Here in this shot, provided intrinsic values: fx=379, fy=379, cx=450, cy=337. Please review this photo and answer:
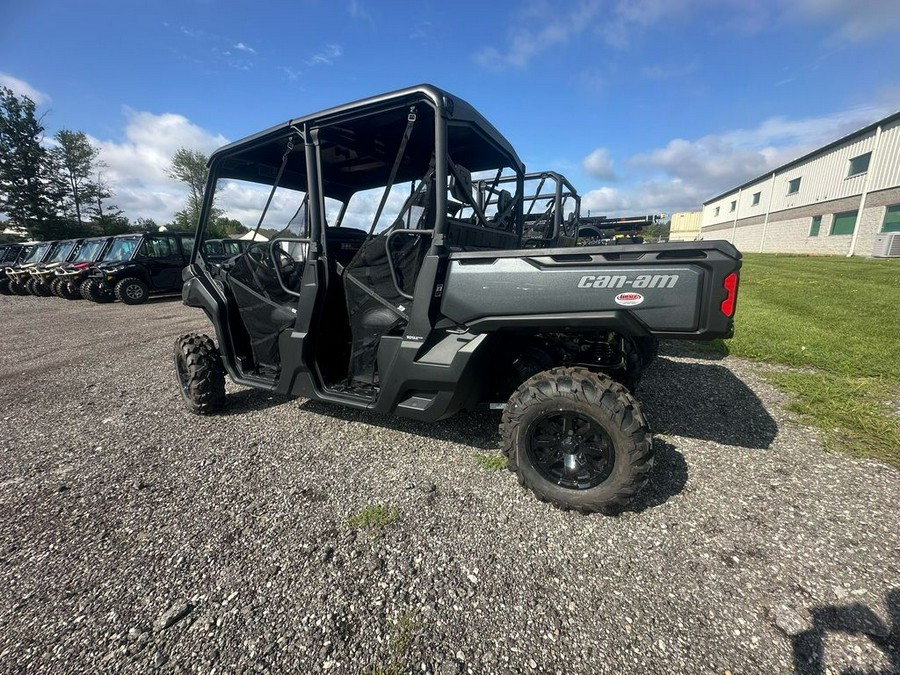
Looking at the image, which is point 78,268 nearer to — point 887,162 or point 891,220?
point 891,220

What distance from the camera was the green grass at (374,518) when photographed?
213 cm

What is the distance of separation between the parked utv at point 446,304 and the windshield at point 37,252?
1837 centimetres

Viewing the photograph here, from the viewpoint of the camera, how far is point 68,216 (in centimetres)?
3281

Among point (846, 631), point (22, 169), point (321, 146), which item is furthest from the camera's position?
point (22, 169)

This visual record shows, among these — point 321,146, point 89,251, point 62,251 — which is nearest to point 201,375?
point 321,146

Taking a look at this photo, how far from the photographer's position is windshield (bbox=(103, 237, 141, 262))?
38.8 ft

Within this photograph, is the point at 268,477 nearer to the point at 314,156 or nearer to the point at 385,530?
the point at 385,530

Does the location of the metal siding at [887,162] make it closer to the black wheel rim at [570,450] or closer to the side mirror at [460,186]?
the side mirror at [460,186]

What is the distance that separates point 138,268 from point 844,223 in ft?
109

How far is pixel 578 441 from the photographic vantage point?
225 cm

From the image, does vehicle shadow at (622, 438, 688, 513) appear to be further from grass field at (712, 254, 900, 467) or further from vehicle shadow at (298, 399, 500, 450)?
grass field at (712, 254, 900, 467)

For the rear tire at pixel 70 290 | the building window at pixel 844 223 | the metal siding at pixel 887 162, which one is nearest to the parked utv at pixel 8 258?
the rear tire at pixel 70 290

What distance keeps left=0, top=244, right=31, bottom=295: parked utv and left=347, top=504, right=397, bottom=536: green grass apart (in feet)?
72.3

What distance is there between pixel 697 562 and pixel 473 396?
145cm
